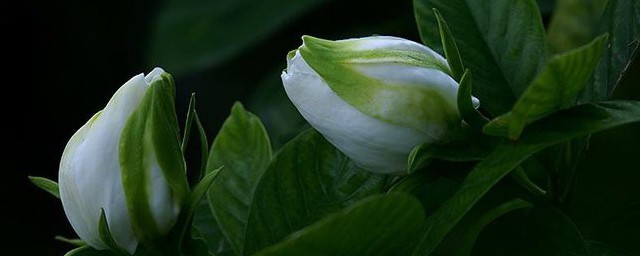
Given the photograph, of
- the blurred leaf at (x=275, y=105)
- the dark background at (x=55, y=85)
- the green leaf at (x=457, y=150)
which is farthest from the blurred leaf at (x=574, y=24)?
the dark background at (x=55, y=85)

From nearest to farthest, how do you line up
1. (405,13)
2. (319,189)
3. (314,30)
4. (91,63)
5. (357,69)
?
(357,69), (319,189), (405,13), (314,30), (91,63)

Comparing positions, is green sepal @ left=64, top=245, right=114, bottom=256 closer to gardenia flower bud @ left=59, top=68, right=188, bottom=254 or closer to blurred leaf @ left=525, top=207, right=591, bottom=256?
gardenia flower bud @ left=59, top=68, right=188, bottom=254

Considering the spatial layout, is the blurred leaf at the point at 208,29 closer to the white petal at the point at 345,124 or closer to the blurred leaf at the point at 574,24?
the blurred leaf at the point at 574,24

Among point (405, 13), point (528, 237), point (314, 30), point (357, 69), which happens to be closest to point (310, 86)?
point (357, 69)

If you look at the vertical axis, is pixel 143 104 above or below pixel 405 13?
above

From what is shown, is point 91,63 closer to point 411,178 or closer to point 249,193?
point 249,193

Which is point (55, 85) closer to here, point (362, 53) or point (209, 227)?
point (209, 227)
